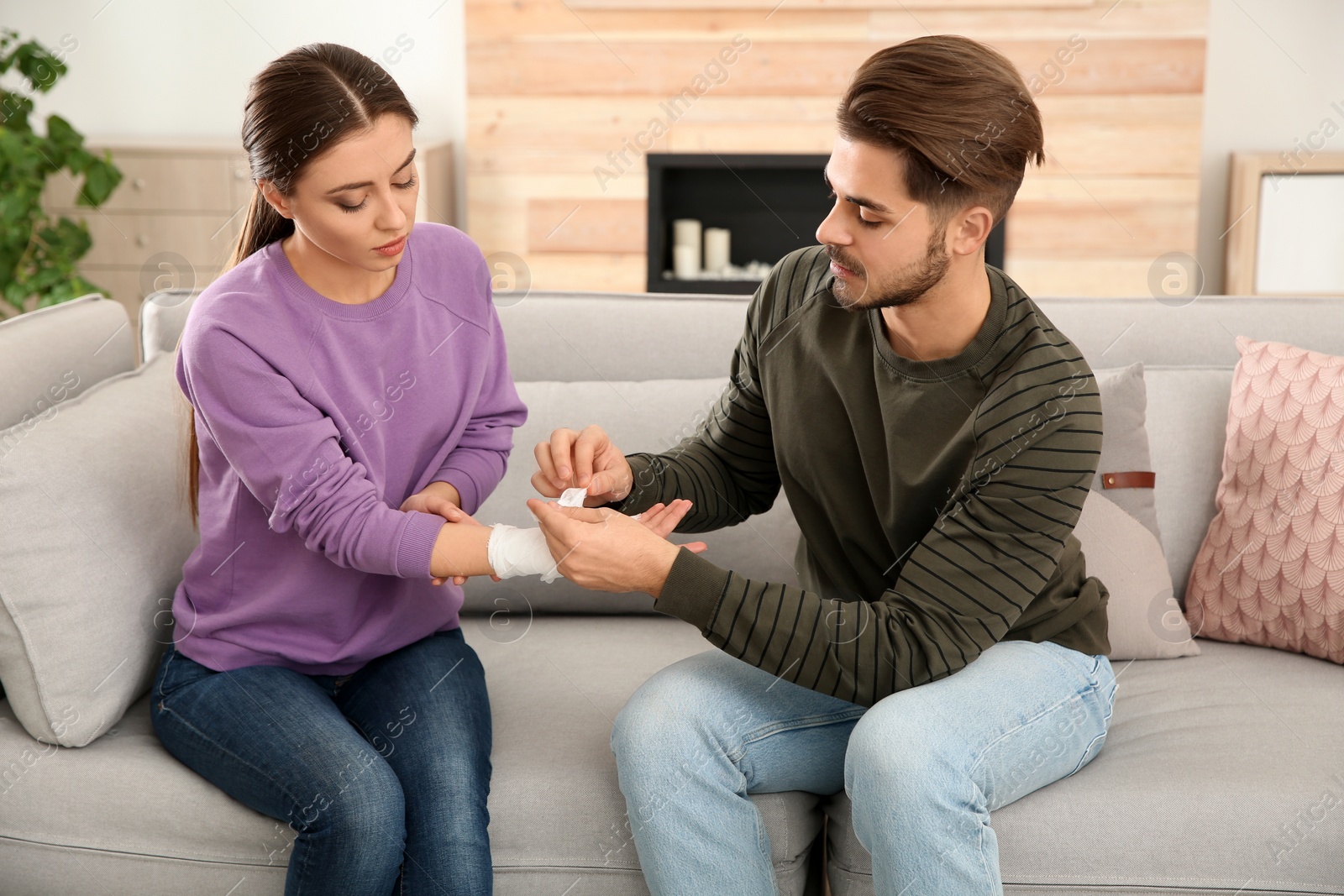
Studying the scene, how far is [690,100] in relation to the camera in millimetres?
3855

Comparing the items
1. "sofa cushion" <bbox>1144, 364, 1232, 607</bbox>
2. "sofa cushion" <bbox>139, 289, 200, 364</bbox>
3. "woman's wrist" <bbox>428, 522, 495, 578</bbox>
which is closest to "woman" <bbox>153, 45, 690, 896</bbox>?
"woman's wrist" <bbox>428, 522, 495, 578</bbox>

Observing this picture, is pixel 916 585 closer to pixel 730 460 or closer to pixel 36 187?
pixel 730 460

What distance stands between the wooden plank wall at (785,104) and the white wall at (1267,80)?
0.48 meters

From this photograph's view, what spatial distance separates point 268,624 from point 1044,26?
10.9 feet

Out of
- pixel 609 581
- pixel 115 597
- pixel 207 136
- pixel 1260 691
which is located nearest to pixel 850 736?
pixel 609 581

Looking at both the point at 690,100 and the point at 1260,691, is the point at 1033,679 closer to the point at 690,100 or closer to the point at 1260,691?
the point at 1260,691

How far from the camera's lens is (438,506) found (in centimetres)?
129

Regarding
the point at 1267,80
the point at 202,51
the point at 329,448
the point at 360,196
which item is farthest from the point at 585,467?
the point at 1267,80

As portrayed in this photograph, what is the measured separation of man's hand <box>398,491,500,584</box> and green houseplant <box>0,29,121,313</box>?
2.08 meters

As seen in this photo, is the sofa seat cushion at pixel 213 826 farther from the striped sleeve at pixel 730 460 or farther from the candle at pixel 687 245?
the candle at pixel 687 245

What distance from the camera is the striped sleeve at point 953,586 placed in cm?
115

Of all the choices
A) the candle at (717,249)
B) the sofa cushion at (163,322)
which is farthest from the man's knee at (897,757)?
the candle at (717,249)

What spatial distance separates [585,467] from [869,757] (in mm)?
463

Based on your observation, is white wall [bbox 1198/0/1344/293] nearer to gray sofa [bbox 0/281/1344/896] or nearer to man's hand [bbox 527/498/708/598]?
gray sofa [bbox 0/281/1344/896]
